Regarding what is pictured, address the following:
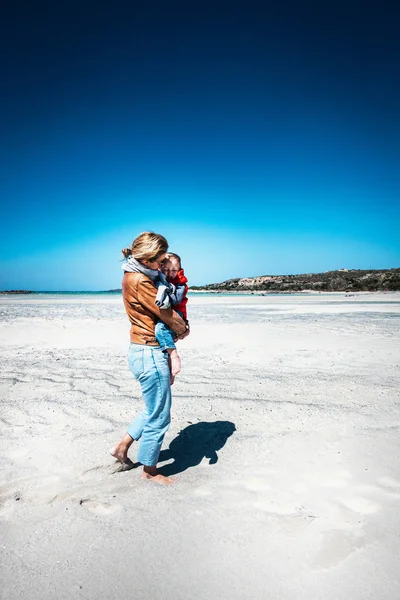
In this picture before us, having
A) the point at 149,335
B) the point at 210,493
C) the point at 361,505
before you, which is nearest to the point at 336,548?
the point at 361,505

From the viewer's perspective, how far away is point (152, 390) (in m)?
2.80

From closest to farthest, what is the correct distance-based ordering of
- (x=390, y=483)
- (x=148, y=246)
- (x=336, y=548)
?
(x=336, y=548)
(x=148, y=246)
(x=390, y=483)

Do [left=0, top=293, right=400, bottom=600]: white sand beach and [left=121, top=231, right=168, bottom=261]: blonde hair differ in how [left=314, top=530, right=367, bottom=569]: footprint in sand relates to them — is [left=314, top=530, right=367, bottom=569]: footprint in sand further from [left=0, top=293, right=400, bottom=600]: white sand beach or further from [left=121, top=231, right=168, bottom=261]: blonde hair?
[left=121, top=231, right=168, bottom=261]: blonde hair

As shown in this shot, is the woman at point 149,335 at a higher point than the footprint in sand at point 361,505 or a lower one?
higher

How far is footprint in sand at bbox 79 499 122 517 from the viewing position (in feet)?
8.39

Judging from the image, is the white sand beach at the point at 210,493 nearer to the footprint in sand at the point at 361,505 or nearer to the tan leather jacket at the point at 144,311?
the footprint in sand at the point at 361,505

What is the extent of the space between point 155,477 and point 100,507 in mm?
518

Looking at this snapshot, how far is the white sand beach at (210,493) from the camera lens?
1990 millimetres

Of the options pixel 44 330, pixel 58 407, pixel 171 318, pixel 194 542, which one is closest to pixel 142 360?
pixel 171 318

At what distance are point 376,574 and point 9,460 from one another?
3.15 m

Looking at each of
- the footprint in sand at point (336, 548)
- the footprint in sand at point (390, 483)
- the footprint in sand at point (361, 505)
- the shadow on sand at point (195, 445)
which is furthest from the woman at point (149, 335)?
the footprint in sand at point (390, 483)

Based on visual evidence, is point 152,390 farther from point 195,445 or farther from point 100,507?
point 195,445

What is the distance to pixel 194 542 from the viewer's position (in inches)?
89.0

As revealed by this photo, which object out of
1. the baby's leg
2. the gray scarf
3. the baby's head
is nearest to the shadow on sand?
the baby's leg
